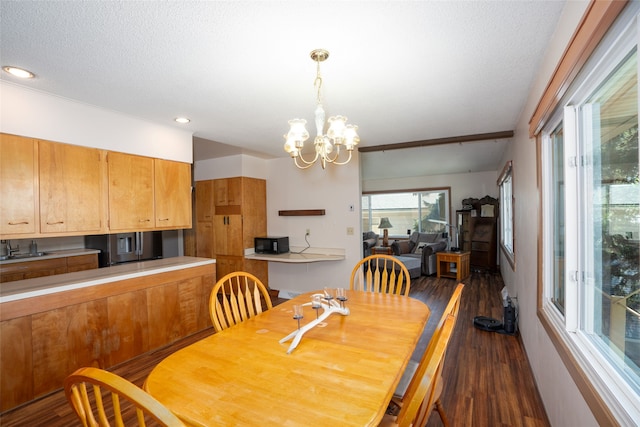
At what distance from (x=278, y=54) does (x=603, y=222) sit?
1.89 metres

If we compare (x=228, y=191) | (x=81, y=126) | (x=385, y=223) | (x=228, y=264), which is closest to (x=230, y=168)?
(x=228, y=191)

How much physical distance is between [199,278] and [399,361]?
8.98ft

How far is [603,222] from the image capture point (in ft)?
4.46

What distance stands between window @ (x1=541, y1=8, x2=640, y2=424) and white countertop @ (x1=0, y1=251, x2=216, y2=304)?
323cm

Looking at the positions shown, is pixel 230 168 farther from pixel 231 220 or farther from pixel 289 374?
pixel 289 374

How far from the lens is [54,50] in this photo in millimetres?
1772

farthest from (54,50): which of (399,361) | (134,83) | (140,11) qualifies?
(399,361)

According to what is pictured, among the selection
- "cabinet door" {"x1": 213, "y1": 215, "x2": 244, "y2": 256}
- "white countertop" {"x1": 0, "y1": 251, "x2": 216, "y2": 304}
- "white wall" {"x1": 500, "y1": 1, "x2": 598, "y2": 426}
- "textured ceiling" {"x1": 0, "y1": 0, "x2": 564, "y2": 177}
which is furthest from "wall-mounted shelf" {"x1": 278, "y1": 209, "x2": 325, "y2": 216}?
"white wall" {"x1": 500, "y1": 1, "x2": 598, "y2": 426}

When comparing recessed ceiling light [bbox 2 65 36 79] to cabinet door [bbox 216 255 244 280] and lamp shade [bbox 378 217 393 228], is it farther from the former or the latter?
lamp shade [bbox 378 217 393 228]

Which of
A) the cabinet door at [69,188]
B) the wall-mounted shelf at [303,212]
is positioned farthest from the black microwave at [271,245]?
the cabinet door at [69,188]

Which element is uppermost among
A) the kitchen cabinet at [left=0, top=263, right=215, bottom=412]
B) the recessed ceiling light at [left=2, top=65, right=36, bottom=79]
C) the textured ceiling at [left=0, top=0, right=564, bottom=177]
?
the recessed ceiling light at [left=2, top=65, right=36, bottom=79]

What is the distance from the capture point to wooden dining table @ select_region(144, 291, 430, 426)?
3.18ft

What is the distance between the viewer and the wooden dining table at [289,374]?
38.1 inches

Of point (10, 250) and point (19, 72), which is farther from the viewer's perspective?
point (10, 250)
